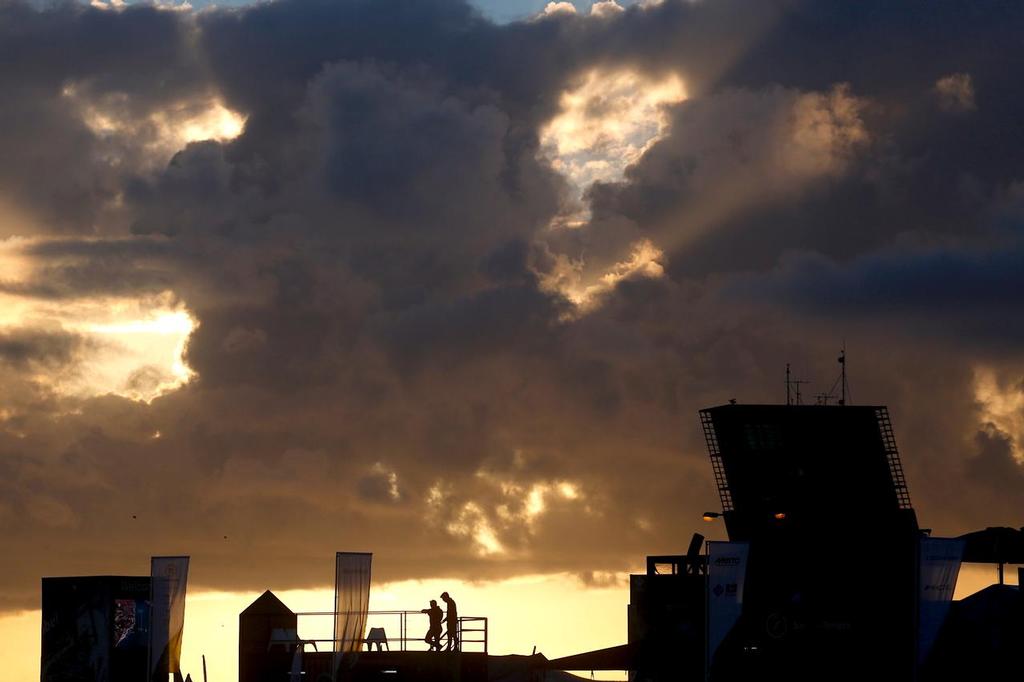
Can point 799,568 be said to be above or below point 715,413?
below

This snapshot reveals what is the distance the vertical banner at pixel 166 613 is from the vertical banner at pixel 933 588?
29790mm

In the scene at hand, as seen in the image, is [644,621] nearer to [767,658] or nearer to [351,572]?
[767,658]

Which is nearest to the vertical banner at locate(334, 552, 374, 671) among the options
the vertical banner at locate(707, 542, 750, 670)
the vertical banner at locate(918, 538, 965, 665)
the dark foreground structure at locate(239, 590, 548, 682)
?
the dark foreground structure at locate(239, 590, 548, 682)

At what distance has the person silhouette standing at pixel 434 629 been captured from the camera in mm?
67938

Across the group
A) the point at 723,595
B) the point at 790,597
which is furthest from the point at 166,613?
the point at 790,597

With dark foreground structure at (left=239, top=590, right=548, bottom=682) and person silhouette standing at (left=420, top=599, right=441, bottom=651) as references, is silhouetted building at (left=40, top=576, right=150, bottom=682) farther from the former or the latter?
person silhouette standing at (left=420, top=599, right=441, bottom=651)

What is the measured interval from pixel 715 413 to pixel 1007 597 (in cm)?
1742

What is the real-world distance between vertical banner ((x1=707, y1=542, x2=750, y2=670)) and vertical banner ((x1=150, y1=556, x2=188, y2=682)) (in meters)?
21.9

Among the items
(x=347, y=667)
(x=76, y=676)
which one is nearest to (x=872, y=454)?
(x=347, y=667)

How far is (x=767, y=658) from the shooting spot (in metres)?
76.9

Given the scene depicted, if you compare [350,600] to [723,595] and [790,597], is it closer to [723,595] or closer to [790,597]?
[723,595]

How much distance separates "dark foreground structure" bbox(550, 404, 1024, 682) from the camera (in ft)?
249

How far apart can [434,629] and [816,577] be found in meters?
20.5

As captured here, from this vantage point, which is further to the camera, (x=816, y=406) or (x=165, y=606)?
(x=816, y=406)
